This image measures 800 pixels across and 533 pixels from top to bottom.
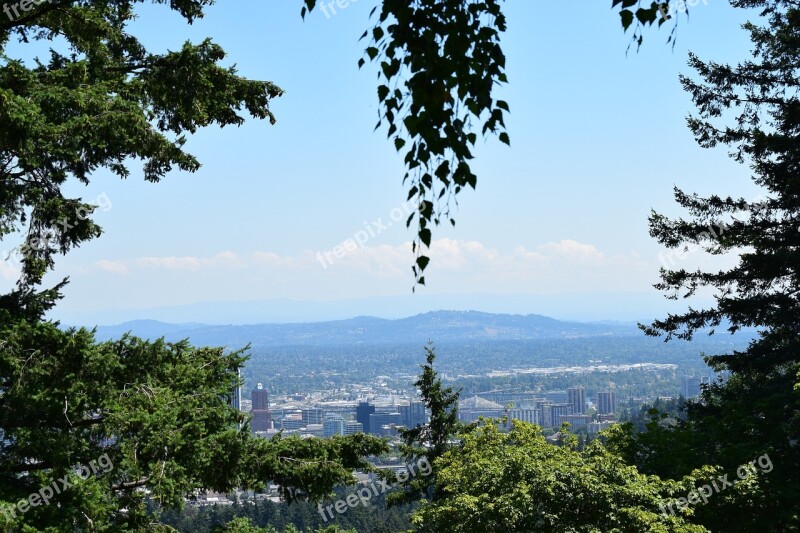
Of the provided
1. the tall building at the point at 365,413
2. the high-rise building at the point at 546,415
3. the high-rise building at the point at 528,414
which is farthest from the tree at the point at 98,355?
the high-rise building at the point at 528,414

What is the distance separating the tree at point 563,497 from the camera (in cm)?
1127

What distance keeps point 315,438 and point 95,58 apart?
5101 mm

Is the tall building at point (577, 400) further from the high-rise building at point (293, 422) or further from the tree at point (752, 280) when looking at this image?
the tree at point (752, 280)

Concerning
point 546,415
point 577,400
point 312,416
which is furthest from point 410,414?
point 577,400

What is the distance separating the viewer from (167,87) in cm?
877

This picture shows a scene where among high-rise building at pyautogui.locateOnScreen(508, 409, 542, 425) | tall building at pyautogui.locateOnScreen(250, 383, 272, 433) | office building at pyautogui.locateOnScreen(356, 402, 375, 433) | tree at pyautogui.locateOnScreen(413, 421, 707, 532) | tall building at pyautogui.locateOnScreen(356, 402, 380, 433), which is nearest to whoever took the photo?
tree at pyautogui.locateOnScreen(413, 421, 707, 532)

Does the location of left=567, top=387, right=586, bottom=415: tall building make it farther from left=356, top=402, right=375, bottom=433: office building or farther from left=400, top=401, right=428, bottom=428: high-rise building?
left=356, top=402, right=375, bottom=433: office building

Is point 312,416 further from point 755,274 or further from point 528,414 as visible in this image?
point 755,274

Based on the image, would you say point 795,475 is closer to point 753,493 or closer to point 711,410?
point 753,493

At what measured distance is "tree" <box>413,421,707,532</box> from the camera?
11273 millimetres

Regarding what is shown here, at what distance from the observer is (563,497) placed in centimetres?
1187

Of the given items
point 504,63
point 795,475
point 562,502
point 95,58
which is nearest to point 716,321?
point 795,475

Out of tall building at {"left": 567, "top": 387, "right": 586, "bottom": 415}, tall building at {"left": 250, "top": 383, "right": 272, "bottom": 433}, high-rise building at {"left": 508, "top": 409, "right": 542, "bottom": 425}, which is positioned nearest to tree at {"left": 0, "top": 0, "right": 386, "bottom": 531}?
tall building at {"left": 250, "top": 383, "right": 272, "bottom": 433}

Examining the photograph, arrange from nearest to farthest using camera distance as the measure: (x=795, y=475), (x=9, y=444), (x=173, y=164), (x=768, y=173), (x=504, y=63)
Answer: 1. (x=504, y=63)
2. (x=9, y=444)
3. (x=173, y=164)
4. (x=795, y=475)
5. (x=768, y=173)
